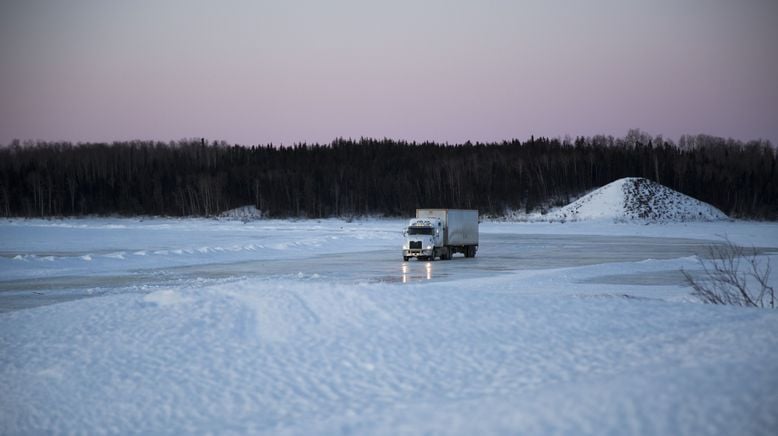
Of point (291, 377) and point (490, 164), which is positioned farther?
point (490, 164)

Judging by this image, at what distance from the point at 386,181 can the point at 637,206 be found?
58.0m

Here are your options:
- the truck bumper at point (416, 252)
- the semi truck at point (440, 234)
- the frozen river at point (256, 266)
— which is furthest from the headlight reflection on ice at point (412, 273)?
the semi truck at point (440, 234)

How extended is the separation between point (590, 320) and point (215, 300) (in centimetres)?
759

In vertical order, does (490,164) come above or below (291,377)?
above

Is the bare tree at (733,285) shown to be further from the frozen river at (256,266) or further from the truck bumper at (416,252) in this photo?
the truck bumper at (416,252)

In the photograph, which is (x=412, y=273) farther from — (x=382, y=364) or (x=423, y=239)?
(x=382, y=364)

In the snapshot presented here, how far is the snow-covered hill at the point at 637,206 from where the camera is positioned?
102875 millimetres

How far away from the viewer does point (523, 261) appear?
124 ft

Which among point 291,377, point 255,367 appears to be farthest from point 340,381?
point 255,367

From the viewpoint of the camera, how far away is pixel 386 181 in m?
150

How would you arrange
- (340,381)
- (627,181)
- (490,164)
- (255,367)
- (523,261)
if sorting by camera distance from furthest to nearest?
(490,164)
(627,181)
(523,261)
(255,367)
(340,381)

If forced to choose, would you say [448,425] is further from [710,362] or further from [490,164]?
[490,164]

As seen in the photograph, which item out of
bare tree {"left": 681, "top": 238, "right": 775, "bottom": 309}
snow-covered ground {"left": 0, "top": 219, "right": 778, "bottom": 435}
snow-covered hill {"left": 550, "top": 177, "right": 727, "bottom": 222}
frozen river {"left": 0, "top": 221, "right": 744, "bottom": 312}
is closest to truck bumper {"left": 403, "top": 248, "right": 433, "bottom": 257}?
frozen river {"left": 0, "top": 221, "right": 744, "bottom": 312}

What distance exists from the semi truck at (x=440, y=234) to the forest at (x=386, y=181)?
8488cm
